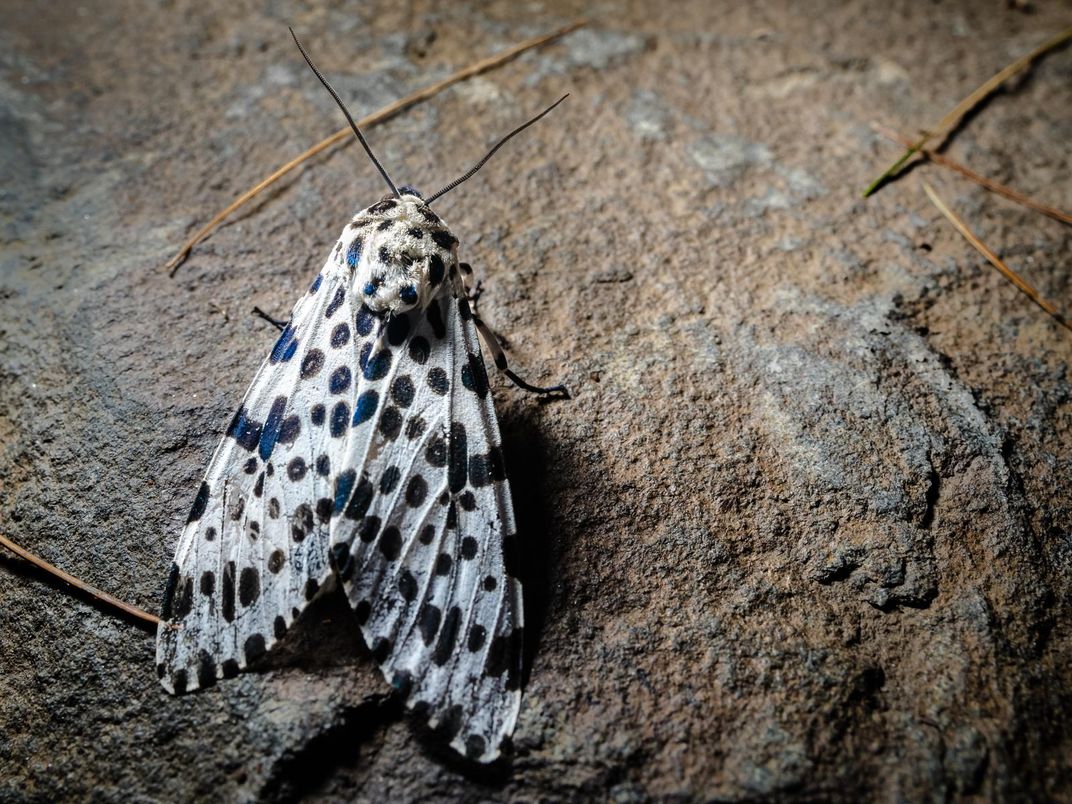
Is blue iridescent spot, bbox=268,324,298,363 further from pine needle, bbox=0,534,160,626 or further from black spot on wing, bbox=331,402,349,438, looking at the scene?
pine needle, bbox=0,534,160,626

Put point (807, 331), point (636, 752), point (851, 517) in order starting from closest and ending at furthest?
point (636, 752) → point (851, 517) → point (807, 331)

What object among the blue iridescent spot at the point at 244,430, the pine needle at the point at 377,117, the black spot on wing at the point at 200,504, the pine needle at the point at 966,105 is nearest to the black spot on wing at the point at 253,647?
the black spot on wing at the point at 200,504

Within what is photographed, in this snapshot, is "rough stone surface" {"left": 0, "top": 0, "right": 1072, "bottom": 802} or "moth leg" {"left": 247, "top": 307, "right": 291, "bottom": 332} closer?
"rough stone surface" {"left": 0, "top": 0, "right": 1072, "bottom": 802}

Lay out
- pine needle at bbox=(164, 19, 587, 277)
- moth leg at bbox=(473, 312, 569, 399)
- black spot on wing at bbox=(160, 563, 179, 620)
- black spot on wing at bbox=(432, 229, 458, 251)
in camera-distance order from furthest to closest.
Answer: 1. pine needle at bbox=(164, 19, 587, 277)
2. moth leg at bbox=(473, 312, 569, 399)
3. black spot on wing at bbox=(432, 229, 458, 251)
4. black spot on wing at bbox=(160, 563, 179, 620)

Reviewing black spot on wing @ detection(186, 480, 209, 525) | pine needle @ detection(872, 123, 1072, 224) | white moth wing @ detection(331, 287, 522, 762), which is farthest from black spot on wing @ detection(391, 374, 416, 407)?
pine needle @ detection(872, 123, 1072, 224)

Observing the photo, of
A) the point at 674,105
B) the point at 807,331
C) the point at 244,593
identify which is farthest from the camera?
the point at 674,105

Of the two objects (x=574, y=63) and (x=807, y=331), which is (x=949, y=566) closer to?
(x=807, y=331)

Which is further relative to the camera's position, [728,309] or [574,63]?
[574,63]

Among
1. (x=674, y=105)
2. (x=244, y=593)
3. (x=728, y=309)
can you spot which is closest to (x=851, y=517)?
(x=728, y=309)
